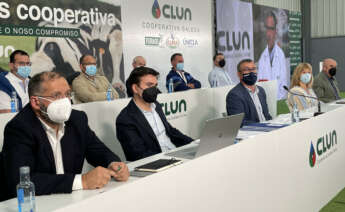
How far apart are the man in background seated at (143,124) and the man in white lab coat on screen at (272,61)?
368 inches

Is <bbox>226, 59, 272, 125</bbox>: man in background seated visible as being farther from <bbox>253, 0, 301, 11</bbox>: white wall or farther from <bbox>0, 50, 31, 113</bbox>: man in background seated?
<bbox>253, 0, 301, 11</bbox>: white wall

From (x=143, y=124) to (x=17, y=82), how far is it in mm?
2572

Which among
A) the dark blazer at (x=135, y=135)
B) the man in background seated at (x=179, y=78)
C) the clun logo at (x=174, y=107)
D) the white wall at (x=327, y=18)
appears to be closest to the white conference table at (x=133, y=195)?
the dark blazer at (x=135, y=135)

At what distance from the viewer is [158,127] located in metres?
3.11

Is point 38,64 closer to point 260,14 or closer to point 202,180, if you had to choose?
point 202,180

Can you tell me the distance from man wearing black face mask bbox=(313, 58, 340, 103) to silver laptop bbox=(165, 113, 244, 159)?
4142mm

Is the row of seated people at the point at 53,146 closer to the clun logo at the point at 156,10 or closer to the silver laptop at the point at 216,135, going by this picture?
the silver laptop at the point at 216,135

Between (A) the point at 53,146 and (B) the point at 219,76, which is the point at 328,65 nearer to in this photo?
(B) the point at 219,76

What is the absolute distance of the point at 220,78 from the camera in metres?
7.80

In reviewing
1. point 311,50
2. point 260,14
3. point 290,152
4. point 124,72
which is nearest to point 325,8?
point 311,50

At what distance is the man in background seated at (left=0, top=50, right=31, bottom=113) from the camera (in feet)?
15.8

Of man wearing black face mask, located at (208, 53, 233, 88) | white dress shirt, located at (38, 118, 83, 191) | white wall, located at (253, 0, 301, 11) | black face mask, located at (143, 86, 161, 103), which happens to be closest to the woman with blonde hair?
black face mask, located at (143, 86, 161, 103)

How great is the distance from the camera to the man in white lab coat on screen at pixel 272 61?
1237 centimetres

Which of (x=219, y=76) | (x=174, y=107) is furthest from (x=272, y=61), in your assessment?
(x=174, y=107)
